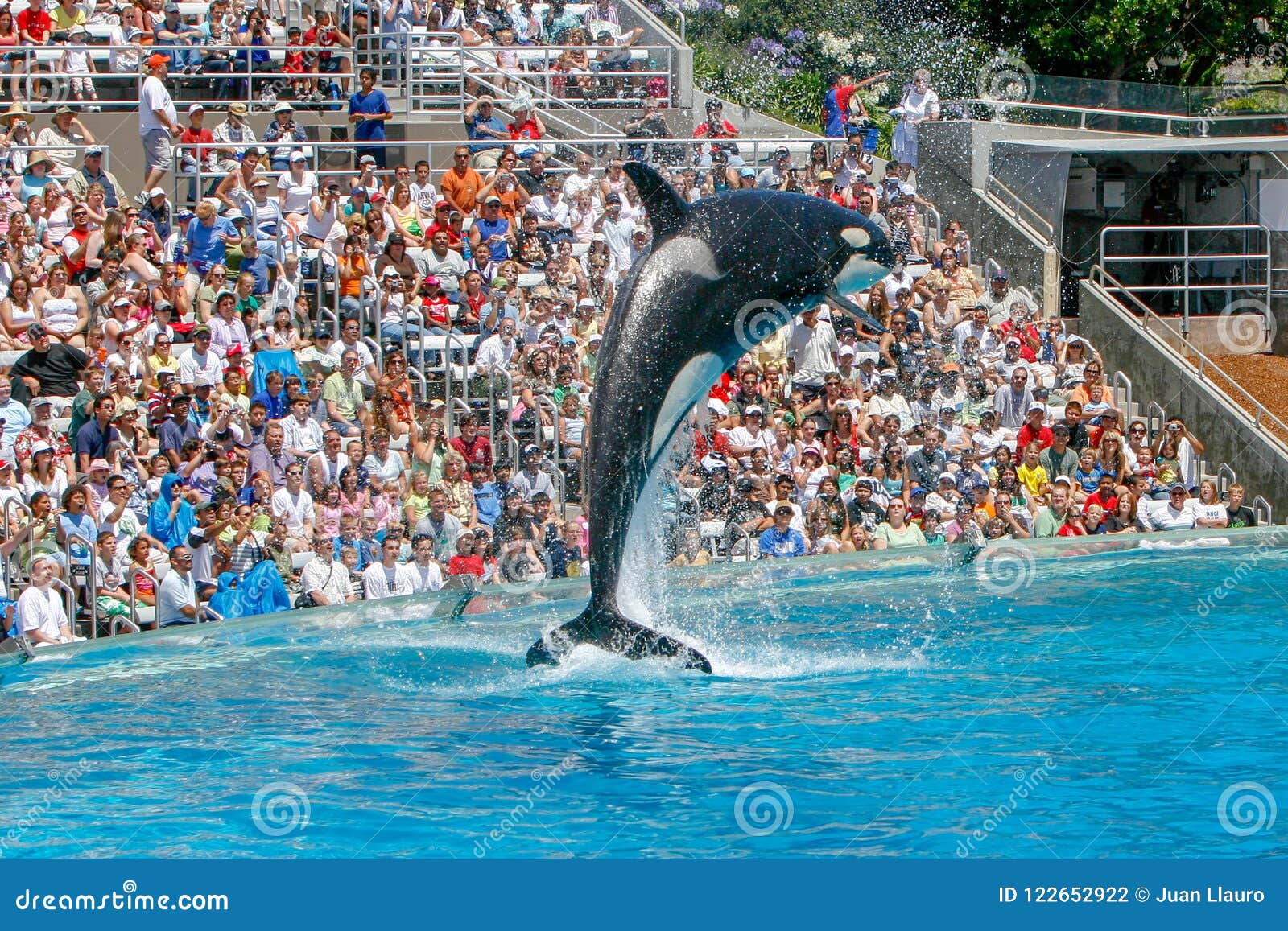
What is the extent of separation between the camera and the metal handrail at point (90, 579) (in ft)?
35.9

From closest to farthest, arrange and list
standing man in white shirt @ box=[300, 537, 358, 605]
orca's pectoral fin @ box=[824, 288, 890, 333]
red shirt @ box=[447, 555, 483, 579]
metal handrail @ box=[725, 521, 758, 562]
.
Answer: orca's pectoral fin @ box=[824, 288, 890, 333] → standing man in white shirt @ box=[300, 537, 358, 605] → red shirt @ box=[447, 555, 483, 579] → metal handrail @ box=[725, 521, 758, 562]

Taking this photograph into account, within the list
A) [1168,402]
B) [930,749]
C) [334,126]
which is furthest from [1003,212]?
[930,749]


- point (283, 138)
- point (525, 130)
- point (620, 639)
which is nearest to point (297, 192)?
point (283, 138)

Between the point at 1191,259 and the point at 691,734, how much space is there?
12.6 meters

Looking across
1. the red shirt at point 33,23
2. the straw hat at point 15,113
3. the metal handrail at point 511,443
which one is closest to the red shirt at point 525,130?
the straw hat at point 15,113

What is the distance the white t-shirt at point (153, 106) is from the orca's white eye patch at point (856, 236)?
10.3m

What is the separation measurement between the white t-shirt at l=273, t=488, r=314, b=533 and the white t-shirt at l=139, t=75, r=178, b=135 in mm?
5584

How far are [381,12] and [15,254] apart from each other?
6.07 m

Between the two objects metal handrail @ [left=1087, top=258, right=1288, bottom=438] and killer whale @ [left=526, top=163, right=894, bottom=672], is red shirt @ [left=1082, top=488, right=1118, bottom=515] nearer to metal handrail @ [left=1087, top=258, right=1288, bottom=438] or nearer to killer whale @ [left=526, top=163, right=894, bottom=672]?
metal handrail @ [left=1087, top=258, right=1288, bottom=438]

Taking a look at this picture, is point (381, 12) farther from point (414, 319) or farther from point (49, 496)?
point (49, 496)

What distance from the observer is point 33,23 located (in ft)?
61.4

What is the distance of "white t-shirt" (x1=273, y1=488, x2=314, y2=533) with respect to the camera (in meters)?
12.5

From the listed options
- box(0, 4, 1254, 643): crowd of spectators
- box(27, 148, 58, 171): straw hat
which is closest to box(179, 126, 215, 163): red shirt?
box(0, 4, 1254, 643): crowd of spectators

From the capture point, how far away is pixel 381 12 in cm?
1930
